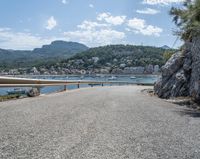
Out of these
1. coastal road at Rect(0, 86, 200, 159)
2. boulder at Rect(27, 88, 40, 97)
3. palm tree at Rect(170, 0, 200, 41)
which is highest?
palm tree at Rect(170, 0, 200, 41)

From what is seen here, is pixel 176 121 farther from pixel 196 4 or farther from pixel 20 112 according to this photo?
pixel 196 4

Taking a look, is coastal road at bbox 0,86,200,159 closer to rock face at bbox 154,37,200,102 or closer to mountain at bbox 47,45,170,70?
rock face at bbox 154,37,200,102

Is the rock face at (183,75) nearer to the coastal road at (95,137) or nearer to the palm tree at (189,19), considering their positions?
the palm tree at (189,19)

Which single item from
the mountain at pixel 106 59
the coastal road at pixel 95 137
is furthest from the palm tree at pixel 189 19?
the mountain at pixel 106 59

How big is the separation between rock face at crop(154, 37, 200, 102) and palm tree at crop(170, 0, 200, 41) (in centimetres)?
74

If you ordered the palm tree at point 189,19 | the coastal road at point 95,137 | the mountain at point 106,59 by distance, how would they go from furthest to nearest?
the mountain at point 106,59 < the palm tree at point 189,19 < the coastal road at point 95,137

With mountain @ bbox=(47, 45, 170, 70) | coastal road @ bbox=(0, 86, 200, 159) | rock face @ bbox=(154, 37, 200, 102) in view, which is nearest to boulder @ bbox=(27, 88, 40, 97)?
coastal road @ bbox=(0, 86, 200, 159)

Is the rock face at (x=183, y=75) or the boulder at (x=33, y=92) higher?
the rock face at (x=183, y=75)

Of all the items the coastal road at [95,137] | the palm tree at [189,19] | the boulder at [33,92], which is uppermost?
the palm tree at [189,19]

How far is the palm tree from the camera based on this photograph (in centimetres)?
1268

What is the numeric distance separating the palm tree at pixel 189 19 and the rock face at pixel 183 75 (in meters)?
0.74

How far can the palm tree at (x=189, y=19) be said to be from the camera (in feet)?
41.6

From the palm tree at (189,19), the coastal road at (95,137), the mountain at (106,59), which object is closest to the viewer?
the coastal road at (95,137)

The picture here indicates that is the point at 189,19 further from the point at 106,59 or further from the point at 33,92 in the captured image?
the point at 106,59
